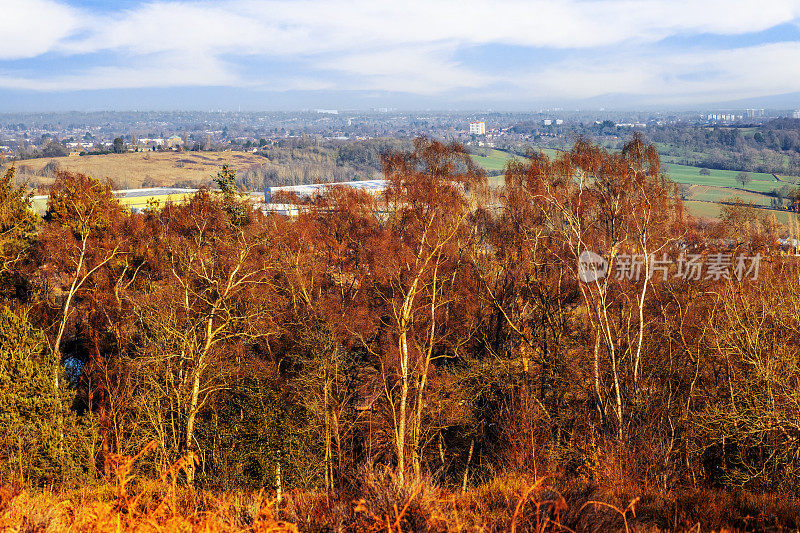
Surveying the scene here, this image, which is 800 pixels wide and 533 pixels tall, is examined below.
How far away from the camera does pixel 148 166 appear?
378ft

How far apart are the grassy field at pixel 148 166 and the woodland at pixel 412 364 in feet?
257

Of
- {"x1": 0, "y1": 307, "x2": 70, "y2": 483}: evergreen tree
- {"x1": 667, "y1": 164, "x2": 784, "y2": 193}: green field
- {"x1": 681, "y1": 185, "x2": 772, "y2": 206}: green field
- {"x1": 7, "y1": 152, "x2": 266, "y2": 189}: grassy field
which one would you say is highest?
{"x1": 7, "y1": 152, "x2": 266, "y2": 189}: grassy field

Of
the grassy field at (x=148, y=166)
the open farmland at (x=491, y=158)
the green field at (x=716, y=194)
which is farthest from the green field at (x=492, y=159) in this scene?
the grassy field at (x=148, y=166)

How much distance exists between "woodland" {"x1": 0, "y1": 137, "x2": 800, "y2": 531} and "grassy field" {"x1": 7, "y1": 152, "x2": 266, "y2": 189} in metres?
78.4

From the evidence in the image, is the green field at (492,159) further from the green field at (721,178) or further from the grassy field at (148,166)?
the grassy field at (148,166)

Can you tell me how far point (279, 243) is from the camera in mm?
21688

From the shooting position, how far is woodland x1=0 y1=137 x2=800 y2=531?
821cm

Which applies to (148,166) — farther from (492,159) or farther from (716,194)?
(716,194)

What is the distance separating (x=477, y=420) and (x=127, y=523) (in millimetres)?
10867

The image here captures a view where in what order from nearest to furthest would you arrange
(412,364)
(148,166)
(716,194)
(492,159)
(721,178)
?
(412,364) → (716,194) → (721,178) → (492,159) → (148,166)

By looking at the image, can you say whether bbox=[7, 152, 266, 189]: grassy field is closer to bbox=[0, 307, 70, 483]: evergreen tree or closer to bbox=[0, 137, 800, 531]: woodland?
bbox=[0, 137, 800, 531]: woodland

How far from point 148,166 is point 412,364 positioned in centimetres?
11328

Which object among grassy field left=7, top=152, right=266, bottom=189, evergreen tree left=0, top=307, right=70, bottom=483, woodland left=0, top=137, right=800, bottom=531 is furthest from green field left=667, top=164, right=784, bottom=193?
grassy field left=7, top=152, right=266, bottom=189

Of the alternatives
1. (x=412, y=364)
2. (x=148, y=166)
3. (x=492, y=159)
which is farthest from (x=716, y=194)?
(x=148, y=166)
